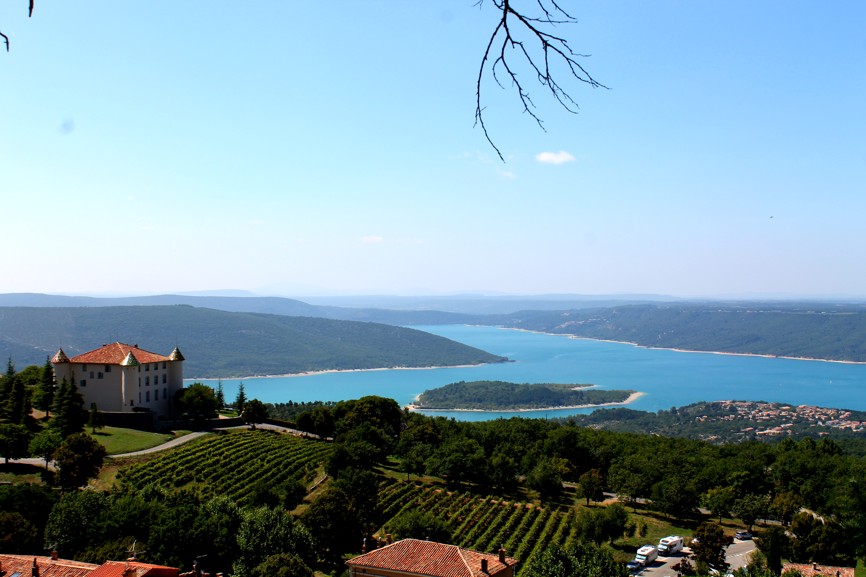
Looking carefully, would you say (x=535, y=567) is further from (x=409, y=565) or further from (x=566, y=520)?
(x=566, y=520)

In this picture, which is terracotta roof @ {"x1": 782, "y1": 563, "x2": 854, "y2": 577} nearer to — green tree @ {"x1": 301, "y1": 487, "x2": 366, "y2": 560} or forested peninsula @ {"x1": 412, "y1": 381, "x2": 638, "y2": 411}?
green tree @ {"x1": 301, "y1": 487, "x2": 366, "y2": 560}

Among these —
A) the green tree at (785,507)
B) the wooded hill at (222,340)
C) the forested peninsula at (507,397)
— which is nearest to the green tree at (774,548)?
the green tree at (785,507)

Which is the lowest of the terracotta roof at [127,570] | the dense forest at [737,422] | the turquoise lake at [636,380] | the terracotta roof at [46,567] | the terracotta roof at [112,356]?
the turquoise lake at [636,380]

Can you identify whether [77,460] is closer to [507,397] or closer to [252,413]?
[252,413]

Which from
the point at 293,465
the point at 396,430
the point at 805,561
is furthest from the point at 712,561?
the point at 396,430

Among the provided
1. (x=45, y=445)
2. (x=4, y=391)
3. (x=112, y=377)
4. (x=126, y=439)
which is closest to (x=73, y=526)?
(x=45, y=445)

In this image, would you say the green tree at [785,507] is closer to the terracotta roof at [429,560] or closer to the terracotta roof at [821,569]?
the terracotta roof at [821,569]
